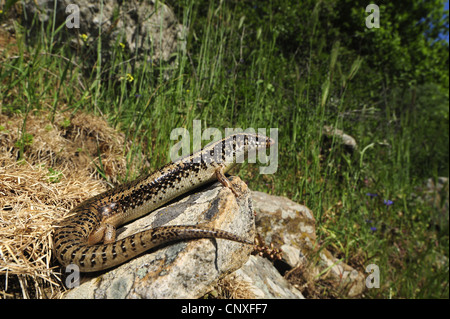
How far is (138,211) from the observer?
11.4 feet

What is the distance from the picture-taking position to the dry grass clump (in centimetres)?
254

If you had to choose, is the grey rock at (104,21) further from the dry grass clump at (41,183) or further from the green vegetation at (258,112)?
the dry grass clump at (41,183)

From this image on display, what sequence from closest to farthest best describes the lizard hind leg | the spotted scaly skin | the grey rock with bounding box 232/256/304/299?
the spotted scaly skin → the lizard hind leg → the grey rock with bounding box 232/256/304/299

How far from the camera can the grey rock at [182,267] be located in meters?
2.35

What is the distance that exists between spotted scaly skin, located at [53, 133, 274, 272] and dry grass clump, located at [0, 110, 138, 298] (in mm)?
185

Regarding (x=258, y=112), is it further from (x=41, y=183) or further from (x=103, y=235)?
(x=41, y=183)

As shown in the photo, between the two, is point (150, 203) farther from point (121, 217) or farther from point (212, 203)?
point (212, 203)

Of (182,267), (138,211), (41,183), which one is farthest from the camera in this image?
(138,211)

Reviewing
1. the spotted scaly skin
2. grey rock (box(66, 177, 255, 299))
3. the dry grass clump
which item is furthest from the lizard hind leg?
grey rock (box(66, 177, 255, 299))

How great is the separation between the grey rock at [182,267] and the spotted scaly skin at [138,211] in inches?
3.6

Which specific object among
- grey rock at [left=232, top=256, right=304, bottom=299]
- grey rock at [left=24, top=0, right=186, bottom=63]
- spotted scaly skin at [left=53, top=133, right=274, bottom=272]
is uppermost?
grey rock at [left=24, top=0, right=186, bottom=63]

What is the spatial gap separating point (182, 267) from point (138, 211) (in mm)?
1276

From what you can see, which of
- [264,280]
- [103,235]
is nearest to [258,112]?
[264,280]

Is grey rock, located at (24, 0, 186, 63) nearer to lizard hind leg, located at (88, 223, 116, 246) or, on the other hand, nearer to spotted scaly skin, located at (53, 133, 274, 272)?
spotted scaly skin, located at (53, 133, 274, 272)
